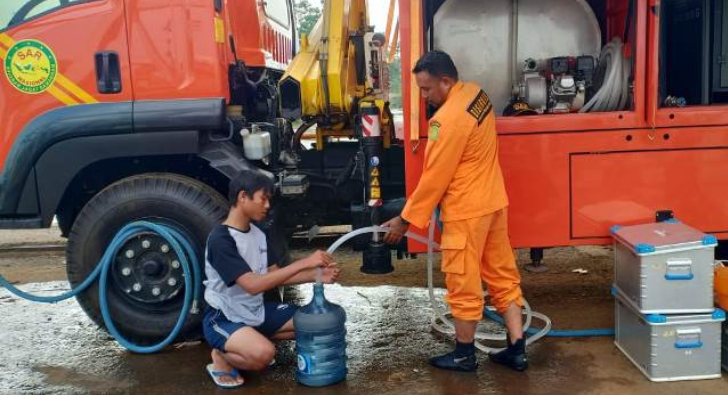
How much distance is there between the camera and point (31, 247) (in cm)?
765

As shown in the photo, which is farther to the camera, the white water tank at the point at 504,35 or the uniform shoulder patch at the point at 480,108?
the white water tank at the point at 504,35

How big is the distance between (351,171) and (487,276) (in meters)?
1.46

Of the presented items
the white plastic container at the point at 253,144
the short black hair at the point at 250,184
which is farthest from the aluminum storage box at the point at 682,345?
the white plastic container at the point at 253,144

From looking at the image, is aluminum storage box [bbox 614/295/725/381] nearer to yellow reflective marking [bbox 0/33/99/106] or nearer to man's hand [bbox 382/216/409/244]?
man's hand [bbox 382/216/409/244]

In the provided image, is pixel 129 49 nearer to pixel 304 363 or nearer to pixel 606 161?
pixel 304 363

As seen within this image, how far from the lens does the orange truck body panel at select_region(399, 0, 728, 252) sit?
12.8 feet

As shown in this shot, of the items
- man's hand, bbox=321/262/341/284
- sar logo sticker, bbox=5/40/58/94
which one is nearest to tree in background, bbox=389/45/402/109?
man's hand, bbox=321/262/341/284

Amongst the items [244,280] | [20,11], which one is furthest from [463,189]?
[20,11]

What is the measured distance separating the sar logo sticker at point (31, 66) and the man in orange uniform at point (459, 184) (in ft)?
7.28

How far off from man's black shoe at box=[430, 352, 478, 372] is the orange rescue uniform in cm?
29

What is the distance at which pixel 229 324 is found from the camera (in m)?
3.72

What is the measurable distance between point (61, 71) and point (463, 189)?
2.48 metres

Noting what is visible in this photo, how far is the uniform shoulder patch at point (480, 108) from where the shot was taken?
11.5 feet

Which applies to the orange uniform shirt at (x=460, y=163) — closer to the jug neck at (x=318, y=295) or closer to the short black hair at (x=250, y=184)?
the jug neck at (x=318, y=295)
